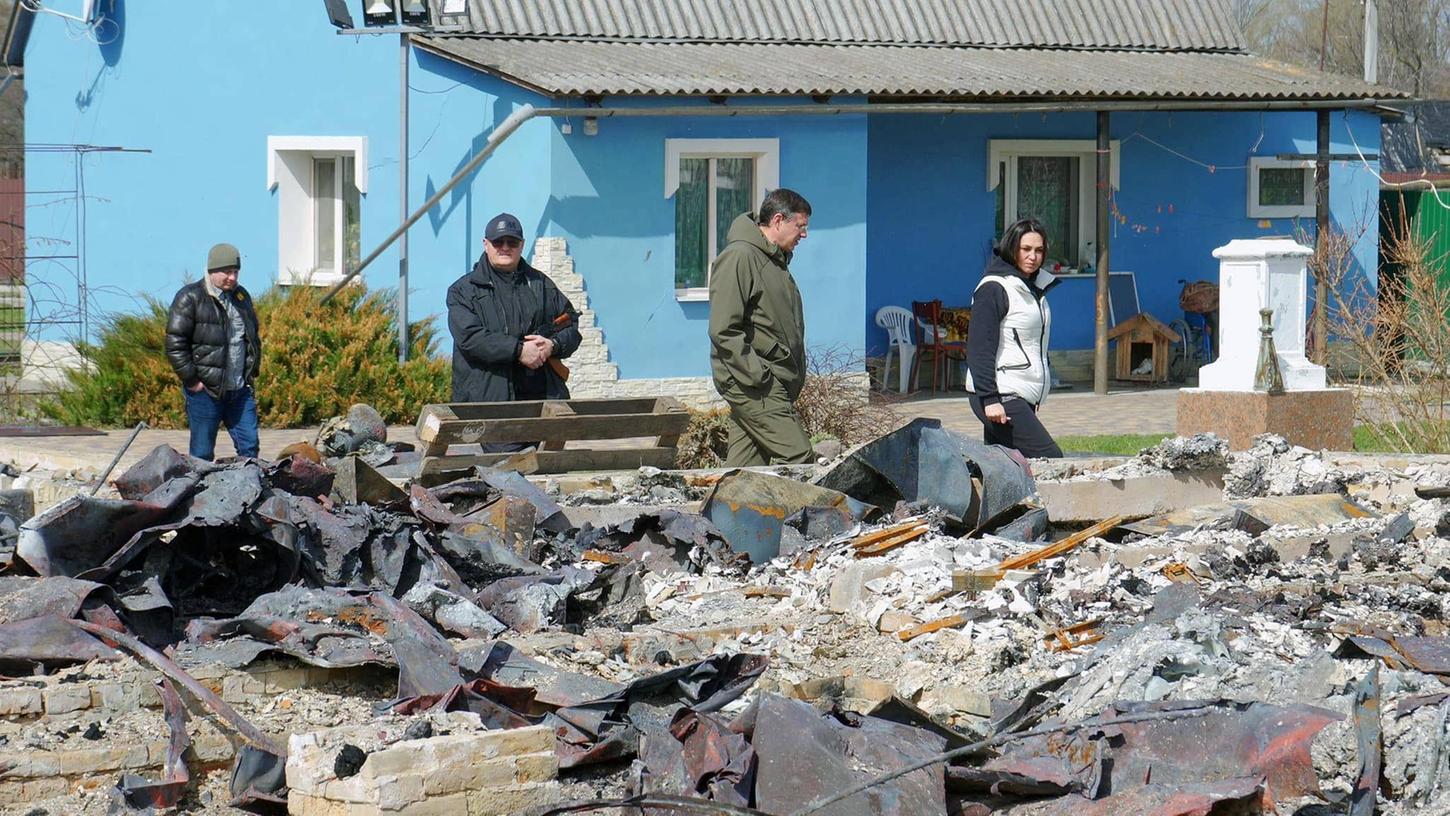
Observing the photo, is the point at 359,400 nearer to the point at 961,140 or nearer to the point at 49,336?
the point at 49,336

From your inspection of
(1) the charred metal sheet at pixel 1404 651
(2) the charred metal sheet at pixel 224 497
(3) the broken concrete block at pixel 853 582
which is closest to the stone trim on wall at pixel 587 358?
(3) the broken concrete block at pixel 853 582

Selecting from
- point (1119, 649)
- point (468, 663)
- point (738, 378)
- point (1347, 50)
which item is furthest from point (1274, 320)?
point (1347, 50)

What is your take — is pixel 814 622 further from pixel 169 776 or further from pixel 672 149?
pixel 672 149

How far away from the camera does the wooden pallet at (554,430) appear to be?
841 centimetres

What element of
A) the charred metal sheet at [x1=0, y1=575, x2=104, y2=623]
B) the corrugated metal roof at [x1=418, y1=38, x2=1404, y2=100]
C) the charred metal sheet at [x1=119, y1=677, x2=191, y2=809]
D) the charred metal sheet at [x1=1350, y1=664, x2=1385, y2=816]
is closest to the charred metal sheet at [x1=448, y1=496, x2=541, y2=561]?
the charred metal sheet at [x1=0, y1=575, x2=104, y2=623]

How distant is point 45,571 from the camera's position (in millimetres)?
6016

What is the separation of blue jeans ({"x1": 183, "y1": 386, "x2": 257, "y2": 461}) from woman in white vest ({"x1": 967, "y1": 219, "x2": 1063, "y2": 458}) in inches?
159

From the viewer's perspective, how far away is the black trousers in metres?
8.17

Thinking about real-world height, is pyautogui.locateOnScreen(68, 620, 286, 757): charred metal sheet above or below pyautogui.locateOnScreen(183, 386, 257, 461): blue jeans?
below

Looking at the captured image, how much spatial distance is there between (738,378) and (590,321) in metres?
7.34

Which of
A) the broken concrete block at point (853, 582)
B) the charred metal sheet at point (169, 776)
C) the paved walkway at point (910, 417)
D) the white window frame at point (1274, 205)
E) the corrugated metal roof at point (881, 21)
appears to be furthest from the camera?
the white window frame at point (1274, 205)

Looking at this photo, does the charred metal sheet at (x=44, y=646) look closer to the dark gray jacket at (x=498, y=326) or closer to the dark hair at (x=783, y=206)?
the dark gray jacket at (x=498, y=326)

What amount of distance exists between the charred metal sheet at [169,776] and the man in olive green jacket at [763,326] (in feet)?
11.5

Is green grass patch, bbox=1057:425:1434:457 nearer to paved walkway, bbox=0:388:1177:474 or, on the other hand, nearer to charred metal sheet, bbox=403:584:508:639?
paved walkway, bbox=0:388:1177:474
